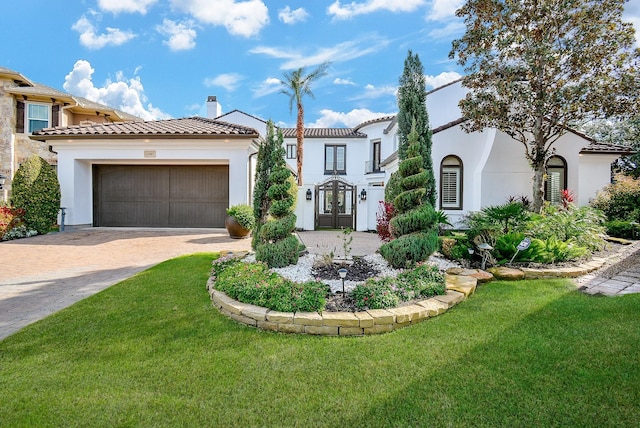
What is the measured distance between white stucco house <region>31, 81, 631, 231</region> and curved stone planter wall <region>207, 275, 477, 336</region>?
829 centimetres

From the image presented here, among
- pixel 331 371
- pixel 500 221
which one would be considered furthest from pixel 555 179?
pixel 331 371

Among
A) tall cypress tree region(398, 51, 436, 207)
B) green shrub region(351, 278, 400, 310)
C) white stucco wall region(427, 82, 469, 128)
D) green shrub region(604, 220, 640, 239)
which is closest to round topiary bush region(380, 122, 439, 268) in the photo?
tall cypress tree region(398, 51, 436, 207)

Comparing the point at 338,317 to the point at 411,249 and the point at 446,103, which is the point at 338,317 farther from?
the point at 446,103

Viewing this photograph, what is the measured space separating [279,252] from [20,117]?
59.5 ft

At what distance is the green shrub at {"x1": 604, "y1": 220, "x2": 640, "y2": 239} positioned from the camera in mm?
9367

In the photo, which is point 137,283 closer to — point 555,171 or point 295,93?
point 555,171

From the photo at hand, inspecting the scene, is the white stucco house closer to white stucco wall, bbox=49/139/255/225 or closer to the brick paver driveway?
white stucco wall, bbox=49/139/255/225

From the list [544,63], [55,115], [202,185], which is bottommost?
[202,185]

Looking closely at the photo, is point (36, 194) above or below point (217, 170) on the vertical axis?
below

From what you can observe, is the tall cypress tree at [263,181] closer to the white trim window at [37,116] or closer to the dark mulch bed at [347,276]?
the dark mulch bed at [347,276]

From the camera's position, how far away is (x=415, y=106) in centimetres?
695

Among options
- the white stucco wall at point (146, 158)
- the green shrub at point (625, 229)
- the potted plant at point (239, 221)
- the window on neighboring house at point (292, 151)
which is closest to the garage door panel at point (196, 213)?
the white stucco wall at point (146, 158)

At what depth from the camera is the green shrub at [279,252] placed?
18.7 ft

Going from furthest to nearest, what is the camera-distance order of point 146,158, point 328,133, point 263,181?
1. point 328,133
2. point 146,158
3. point 263,181
